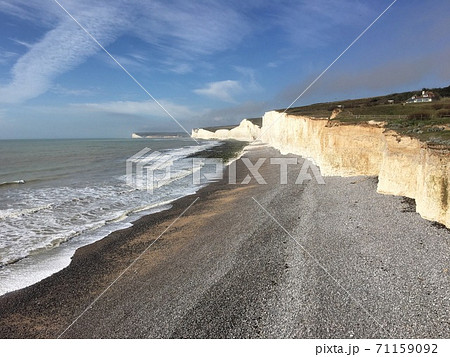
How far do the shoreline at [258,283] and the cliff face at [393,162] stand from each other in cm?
64

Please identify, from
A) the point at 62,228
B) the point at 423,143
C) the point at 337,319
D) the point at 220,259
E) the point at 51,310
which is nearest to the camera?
the point at 337,319

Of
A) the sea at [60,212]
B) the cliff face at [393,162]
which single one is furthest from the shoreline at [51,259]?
the cliff face at [393,162]

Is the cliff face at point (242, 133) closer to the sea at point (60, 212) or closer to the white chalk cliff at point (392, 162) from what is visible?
the white chalk cliff at point (392, 162)

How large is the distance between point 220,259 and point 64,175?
23613 millimetres

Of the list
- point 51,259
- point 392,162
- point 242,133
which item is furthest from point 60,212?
point 242,133

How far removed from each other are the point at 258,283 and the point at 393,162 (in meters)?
8.07

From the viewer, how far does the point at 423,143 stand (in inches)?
375

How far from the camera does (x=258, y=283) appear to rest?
696 cm

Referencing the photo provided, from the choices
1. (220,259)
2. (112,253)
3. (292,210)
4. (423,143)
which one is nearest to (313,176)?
(292,210)

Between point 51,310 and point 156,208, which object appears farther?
point 156,208

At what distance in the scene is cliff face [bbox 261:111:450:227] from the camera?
8.27m

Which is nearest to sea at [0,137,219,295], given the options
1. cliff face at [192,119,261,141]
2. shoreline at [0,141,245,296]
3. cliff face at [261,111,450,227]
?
shoreline at [0,141,245,296]

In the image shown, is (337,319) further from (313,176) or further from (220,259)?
(313,176)

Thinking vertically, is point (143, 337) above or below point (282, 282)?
below
